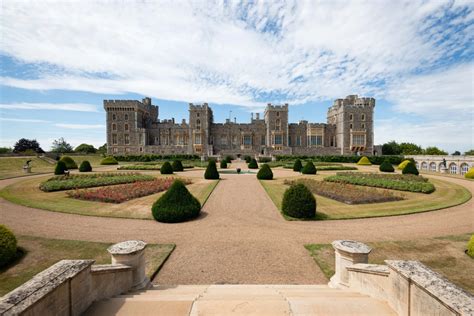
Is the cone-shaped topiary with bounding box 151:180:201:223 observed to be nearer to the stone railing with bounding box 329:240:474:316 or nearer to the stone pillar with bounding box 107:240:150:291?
the stone pillar with bounding box 107:240:150:291

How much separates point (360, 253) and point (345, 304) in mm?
1534

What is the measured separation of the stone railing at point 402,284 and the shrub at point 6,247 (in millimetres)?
9252

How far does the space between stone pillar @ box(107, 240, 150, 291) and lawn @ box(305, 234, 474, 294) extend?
5.00 meters

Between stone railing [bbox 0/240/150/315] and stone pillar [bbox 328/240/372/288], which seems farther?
stone pillar [bbox 328/240/372/288]

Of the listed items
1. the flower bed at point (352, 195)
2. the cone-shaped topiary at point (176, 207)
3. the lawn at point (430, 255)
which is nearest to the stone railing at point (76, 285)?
the lawn at point (430, 255)

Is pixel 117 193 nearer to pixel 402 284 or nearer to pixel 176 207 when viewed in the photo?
pixel 176 207

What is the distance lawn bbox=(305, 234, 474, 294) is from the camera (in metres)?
6.27

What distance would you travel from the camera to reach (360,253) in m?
5.03

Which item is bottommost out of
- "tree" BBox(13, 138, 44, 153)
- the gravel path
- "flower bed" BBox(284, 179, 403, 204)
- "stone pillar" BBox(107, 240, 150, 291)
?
the gravel path

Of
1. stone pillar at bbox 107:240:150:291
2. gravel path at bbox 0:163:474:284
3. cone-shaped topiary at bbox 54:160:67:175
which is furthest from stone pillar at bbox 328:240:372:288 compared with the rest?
cone-shaped topiary at bbox 54:160:67:175

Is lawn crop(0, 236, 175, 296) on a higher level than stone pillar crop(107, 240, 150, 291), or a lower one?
lower

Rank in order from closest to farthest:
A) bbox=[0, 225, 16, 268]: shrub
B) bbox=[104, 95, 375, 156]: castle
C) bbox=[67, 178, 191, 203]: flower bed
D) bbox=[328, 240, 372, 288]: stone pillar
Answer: bbox=[328, 240, 372, 288]: stone pillar, bbox=[0, 225, 16, 268]: shrub, bbox=[67, 178, 191, 203]: flower bed, bbox=[104, 95, 375, 156]: castle

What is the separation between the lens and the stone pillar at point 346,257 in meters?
5.07

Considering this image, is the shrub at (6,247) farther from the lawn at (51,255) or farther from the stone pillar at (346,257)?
the stone pillar at (346,257)
